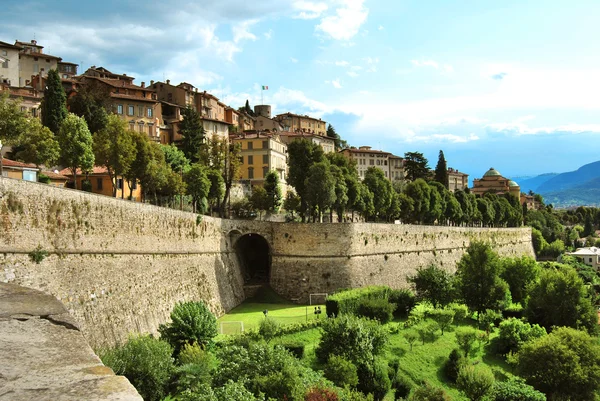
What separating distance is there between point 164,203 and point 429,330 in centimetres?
2888

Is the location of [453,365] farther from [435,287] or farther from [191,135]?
[191,135]

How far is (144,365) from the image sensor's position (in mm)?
22031

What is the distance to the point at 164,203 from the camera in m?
56.2

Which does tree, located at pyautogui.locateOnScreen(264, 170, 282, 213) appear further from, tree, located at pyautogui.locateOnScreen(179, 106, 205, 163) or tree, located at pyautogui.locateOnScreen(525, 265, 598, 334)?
tree, located at pyautogui.locateOnScreen(525, 265, 598, 334)

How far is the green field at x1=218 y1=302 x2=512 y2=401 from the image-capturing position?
115 ft

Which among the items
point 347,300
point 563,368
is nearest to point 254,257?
point 347,300

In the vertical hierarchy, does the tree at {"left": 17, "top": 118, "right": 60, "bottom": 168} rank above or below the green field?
above

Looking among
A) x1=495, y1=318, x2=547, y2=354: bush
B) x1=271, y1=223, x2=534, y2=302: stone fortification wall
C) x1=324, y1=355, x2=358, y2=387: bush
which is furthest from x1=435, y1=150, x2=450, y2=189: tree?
x1=324, y1=355, x2=358, y2=387: bush

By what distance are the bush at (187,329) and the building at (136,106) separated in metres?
46.7

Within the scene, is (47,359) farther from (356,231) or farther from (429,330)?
(356,231)

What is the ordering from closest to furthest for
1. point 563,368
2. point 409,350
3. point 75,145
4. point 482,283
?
point 563,368
point 409,350
point 75,145
point 482,283

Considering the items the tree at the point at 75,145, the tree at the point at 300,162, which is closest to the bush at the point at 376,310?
the tree at the point at 300,162

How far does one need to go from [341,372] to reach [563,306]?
26684 mm

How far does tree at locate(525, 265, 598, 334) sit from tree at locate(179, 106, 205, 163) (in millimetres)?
42162
